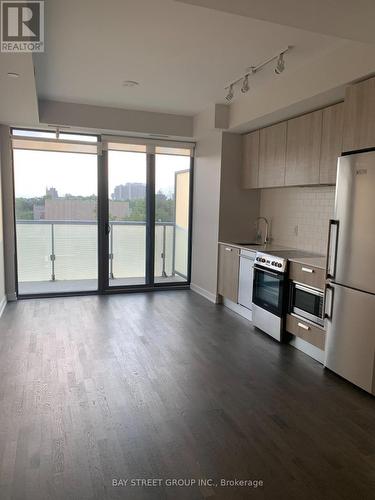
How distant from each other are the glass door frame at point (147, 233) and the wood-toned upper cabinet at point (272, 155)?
5.61 ft

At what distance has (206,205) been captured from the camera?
5922mm

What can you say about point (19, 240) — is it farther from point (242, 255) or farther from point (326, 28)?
point (326, 28)

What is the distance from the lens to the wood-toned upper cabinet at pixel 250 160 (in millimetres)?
5098

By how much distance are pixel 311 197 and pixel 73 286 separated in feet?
13.0

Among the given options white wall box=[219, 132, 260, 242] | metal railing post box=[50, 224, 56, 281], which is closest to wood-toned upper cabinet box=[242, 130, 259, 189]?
white wall box=[219, 132, 260, 242]

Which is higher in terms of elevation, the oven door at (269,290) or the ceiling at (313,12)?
the ceiling at (313,12)

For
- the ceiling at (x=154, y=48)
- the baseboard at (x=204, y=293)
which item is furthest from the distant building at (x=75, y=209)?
the baseboard at (x=204, y=293)

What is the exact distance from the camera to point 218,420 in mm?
2605

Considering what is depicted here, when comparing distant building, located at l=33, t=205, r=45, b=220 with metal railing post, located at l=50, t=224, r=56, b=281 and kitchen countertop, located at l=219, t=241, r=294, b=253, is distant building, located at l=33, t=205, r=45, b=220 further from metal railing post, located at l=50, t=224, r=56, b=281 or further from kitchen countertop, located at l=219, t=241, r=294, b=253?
kitchen countertop, located at l=219, t=241, r=294, b=253

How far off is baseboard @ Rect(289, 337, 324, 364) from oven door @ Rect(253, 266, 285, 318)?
1.06ft

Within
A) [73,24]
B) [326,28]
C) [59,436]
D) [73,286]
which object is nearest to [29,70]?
[73,24]

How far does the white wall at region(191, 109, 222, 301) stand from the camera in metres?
5.53

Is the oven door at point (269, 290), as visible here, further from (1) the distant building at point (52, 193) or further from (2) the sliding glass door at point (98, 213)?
(1) the distant building at point (52, 193)

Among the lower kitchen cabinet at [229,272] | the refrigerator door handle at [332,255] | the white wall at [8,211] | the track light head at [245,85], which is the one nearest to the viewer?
the refrigerator door handle at [332,255]
